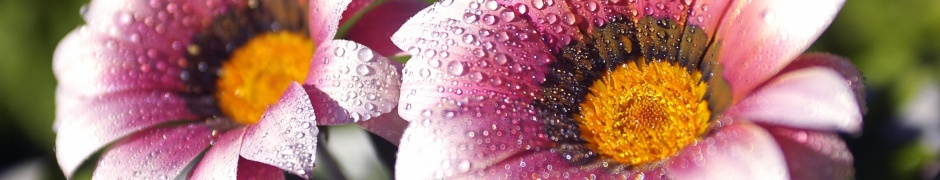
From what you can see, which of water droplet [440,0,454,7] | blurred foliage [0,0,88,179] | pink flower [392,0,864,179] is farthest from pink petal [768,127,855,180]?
blurred foliage [0,0,88,179]

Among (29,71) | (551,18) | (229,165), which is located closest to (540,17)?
(551,18)

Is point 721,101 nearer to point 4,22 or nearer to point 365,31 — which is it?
point 365,31

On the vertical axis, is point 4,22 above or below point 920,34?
below

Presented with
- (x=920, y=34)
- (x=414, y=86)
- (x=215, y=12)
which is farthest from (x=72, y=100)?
(x=920, y=34)

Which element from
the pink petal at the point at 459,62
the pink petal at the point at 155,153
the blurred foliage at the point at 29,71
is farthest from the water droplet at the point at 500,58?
the blurred foliage at the point at 29,71

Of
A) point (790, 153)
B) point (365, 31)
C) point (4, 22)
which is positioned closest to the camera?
point (790, 153)

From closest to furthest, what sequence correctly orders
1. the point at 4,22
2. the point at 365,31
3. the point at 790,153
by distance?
the point at 790,153 → the point at 365,31 → the point at 4,22

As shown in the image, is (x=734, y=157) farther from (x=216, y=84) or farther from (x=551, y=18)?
(x=216, y=84)
